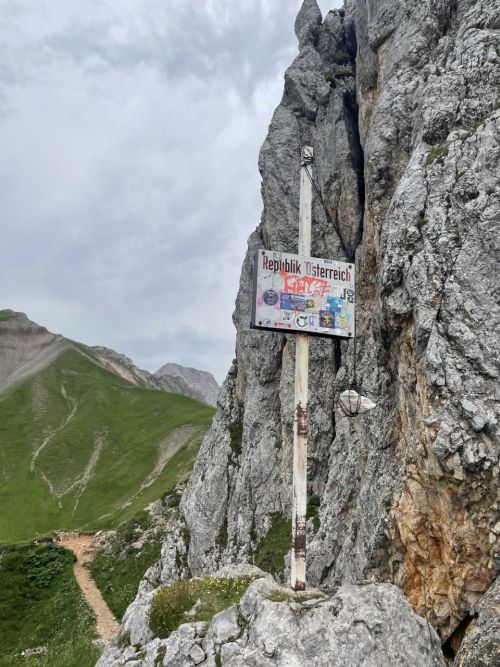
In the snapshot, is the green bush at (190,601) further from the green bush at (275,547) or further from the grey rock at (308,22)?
the grey rock at (308,22)

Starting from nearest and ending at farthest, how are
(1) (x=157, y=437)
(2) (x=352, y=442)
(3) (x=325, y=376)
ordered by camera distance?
(2) (x=352, y=442), (3) (x=325, y=376), (1) (x=157, y=437)

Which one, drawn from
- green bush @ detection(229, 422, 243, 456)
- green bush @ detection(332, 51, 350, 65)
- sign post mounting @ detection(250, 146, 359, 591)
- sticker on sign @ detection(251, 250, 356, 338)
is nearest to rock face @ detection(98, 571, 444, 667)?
sign post mounting @ detection(250, 146, 359, 591)

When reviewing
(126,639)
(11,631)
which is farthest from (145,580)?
(126,639)

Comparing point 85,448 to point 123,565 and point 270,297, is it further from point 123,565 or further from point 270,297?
point 270,297

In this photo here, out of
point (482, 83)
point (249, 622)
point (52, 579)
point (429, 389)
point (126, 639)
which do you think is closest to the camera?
point (249, 622)

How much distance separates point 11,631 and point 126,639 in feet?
117

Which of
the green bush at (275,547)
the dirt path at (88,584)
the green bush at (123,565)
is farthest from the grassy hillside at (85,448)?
the green bush at (275,547)

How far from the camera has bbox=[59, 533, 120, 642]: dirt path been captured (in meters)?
39.6

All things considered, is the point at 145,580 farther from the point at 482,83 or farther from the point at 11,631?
the point at 482,83

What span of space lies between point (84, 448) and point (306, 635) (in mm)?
127498

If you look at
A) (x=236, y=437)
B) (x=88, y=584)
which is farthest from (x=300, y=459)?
(x=88, y=584)

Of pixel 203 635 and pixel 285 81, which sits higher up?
pixel 285 81

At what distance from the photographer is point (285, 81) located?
5269 centimetres

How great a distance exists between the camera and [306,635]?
500 inches
